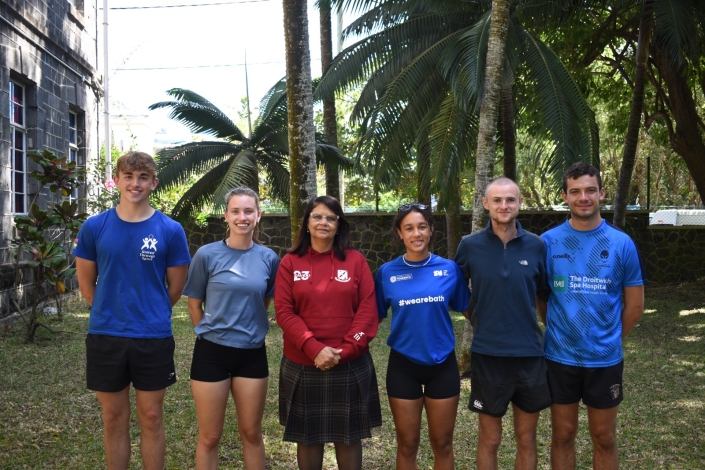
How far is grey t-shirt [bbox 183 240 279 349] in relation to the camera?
12.4 ft

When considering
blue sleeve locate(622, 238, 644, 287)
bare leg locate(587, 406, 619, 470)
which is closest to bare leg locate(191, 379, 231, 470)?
bare leg locate(587, 406, 619, 470)

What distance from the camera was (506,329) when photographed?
3.78 m

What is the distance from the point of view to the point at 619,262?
379 centimetres

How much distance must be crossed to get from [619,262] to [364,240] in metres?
13.7

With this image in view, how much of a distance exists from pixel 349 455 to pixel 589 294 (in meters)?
1.58

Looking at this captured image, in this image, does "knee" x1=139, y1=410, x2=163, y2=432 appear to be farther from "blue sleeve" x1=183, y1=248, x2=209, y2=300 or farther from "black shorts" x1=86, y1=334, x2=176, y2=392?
"blue sleeve" x1=183, y1=248, x2=209, y2=300

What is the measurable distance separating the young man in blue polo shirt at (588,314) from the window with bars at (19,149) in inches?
388

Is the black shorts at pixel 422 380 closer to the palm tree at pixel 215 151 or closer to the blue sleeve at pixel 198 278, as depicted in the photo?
the blue sleeve at pixel 198 278

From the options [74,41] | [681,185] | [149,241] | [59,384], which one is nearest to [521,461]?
[149,241]

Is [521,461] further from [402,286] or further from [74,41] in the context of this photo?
[74,41]

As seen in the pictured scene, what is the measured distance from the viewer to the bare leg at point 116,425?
3828mm

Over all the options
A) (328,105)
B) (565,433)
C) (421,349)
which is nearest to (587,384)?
(565,433)

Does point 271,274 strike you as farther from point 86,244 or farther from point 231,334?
point 86,244

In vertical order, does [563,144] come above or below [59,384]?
above
